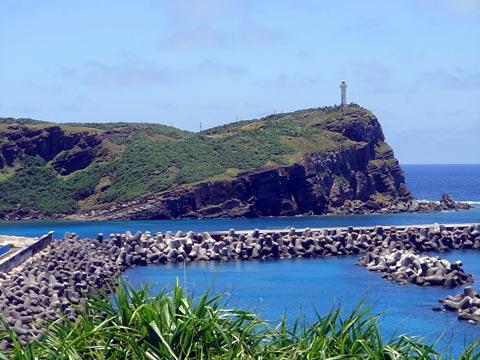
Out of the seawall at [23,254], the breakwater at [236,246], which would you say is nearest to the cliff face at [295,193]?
the breakwater at [236,246]

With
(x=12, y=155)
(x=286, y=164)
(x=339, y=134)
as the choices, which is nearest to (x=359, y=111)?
(x=339, y=134)

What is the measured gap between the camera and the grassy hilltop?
105688 millimetres

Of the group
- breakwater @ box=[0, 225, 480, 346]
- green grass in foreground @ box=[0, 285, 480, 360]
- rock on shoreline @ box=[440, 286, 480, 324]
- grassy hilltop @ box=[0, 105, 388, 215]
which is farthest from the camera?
grassy hilltop @ box=[0, 105, 388, 215]

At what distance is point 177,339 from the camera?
13.0m

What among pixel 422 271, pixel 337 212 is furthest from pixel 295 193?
pixel 422 271

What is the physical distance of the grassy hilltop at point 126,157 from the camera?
10569 cm

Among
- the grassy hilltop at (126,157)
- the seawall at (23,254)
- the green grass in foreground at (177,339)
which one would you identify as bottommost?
the seawall at (23,254)

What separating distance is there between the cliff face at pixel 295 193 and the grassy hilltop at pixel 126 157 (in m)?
1.89

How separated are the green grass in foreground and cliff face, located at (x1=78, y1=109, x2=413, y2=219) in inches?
3221

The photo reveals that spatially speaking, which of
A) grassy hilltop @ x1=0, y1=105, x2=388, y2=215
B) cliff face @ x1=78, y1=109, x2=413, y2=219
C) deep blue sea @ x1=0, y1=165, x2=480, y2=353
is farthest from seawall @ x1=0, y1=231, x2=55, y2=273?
grassy hilltop @ x1=0, y1=105, x2=388, y2=215

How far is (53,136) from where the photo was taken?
117 m

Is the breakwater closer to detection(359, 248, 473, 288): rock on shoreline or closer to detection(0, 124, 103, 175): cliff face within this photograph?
detection(359, 248, 473, 288): rock on shoreline

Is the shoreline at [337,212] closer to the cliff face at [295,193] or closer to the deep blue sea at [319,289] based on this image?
the cliff face at [295,193]

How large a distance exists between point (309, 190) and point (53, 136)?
32.2 meters
